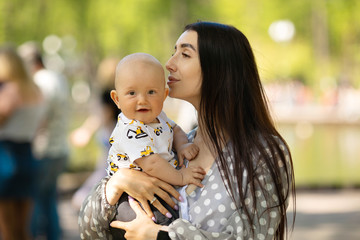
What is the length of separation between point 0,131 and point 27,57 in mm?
1106

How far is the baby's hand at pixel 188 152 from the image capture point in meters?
2.39

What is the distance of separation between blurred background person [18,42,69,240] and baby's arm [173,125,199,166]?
3.25 metres

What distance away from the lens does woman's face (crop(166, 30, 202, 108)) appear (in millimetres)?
2346

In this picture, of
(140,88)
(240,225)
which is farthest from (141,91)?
(240,225)

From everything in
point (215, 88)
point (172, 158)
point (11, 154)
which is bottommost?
point (11, 154)

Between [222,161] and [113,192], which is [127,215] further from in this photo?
[222,161]

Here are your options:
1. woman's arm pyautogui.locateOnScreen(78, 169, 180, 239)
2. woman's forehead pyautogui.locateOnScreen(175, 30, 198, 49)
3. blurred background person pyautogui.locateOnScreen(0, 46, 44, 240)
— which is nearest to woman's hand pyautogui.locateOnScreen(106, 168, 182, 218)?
woman's arm pyautogui.locateOnScreen(78, 169, 180, 239)

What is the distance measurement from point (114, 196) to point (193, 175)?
326 mm

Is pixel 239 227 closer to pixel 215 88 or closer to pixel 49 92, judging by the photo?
pixel 215 88

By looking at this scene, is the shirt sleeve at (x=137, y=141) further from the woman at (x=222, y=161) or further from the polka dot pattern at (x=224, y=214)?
the polka dot pattern at (x=224, y=214)

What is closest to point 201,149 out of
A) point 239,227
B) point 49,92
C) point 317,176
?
point 239,227

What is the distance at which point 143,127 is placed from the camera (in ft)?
7.48

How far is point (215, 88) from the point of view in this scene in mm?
2338

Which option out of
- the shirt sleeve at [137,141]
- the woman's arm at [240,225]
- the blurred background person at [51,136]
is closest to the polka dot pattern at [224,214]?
the woman's arm at [240,225]
